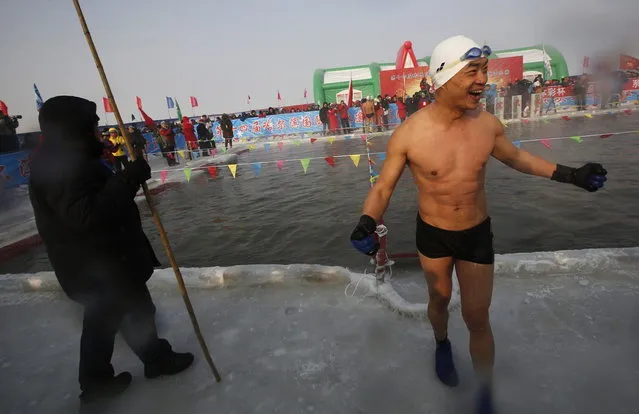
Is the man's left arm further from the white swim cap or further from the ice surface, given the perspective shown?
the ice surface

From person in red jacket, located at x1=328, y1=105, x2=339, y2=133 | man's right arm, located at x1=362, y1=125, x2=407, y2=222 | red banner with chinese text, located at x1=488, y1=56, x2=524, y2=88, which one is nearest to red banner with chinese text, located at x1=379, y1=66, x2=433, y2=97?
red banner with chinese text, located at x1=488, y1=56, x2=524, y2=88

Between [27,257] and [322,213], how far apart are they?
5863mm

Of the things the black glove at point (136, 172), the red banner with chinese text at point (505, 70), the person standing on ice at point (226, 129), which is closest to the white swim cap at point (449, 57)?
the black glove at point (136, 172)

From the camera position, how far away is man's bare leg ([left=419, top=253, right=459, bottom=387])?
7.36 feet

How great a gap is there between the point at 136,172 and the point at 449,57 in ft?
6.51

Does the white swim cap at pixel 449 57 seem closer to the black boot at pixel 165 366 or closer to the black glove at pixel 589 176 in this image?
the black glove at pixel 589 176

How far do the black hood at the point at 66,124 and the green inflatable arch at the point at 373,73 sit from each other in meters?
32.9

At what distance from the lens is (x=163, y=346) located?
261 cm

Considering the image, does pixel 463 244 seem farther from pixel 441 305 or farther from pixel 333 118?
pixel 333 118

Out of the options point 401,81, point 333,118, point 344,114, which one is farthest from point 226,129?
point 401,81

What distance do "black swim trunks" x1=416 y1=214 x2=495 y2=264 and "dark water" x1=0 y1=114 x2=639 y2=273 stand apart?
2.71m

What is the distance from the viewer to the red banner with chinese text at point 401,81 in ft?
90.0

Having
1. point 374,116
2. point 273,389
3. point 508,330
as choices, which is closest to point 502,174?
point 508,330

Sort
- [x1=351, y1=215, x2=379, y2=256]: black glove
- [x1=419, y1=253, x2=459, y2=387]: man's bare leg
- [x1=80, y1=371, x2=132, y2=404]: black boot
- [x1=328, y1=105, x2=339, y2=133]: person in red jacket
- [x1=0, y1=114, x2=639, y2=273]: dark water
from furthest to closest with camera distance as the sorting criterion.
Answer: [x1=328, y1=105, x2=339, y2=133]: person in red jacket → [x1=0, y1=114, x2=639, y2=273]: dark water → [x1=80, y1=371, x2=132, y2=404]: black boot → [x1=419, y1=253, x2=459, y2=387]: man's bare leg → [x1=351, y1=215, x2=379, y2=256]: black glove
